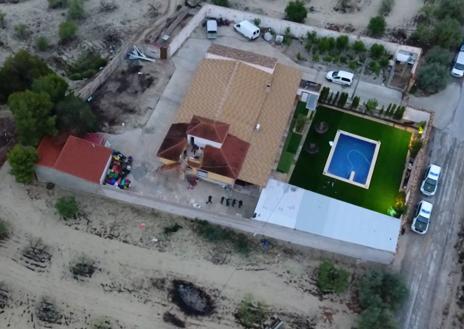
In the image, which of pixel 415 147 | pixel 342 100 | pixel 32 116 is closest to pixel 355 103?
pixel 342 100

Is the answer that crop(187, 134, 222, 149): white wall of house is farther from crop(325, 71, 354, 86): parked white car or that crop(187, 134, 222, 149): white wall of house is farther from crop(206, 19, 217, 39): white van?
crop(206, 19, 217, 39): white van

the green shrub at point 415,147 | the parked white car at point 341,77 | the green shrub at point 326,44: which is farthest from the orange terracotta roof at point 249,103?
the green shrub at point 415,147

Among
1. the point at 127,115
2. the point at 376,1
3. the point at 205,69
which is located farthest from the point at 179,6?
the point at 376,1

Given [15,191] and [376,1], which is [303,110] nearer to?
[376,1]

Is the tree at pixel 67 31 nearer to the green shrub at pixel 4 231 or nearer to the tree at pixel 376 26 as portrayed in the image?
the green shrub at pixel 4 231

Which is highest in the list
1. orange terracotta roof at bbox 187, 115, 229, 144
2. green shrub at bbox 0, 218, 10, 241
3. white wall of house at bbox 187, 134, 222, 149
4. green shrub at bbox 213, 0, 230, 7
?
green shrub at bbox 213, 0, 230, 7

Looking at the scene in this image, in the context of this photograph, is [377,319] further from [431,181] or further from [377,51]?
[377,51]

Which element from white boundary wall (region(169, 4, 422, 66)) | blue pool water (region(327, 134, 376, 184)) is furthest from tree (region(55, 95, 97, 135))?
blue pool water (region(327, 134, 376, 184))
